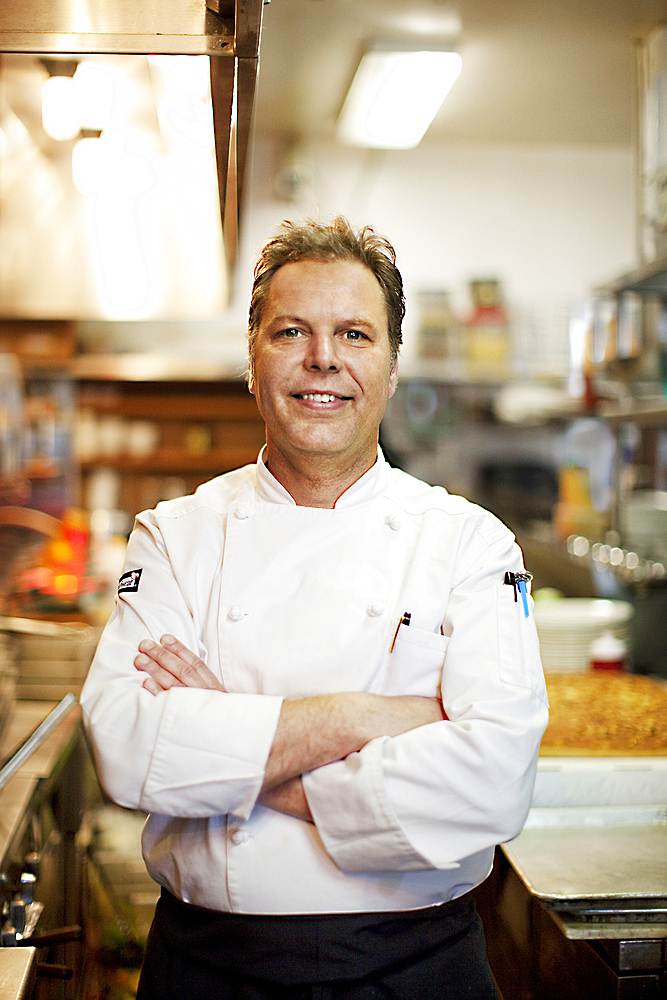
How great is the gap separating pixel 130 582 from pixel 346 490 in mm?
353

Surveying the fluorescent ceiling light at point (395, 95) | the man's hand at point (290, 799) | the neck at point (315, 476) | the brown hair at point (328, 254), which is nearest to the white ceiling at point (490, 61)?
the fluorescent ceiling light at point (395, 95)

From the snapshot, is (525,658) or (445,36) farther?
(445,36)

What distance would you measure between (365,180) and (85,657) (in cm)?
363

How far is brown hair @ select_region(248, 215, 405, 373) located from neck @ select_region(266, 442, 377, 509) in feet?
0.58

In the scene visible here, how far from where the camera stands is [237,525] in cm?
135

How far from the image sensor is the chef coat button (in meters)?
1.27

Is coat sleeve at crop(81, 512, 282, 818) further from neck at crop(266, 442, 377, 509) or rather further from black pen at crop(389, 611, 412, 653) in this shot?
neck at crop(266, 442, 377, 509)

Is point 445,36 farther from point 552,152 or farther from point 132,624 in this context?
point 132,624

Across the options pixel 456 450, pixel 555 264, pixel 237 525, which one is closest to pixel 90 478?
pixel 456 450

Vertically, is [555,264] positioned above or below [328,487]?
above

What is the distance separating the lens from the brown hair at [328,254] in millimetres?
1320

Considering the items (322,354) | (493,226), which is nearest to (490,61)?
(493,226)

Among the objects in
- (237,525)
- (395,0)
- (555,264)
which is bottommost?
(237,525)

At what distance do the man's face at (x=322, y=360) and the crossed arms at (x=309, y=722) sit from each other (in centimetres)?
36
